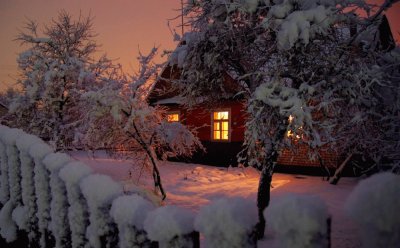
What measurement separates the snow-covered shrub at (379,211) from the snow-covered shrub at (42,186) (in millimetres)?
2492

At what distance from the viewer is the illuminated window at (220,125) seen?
16.9 metres

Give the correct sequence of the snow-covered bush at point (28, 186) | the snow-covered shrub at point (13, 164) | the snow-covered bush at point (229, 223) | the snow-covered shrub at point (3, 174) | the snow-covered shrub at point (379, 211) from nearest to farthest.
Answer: the snow-covered shrub at point (379, 211)
the snow-covered bush at point (229, 223)
the snow-covered bush at point (28, 186)
the snow-covered shrub at point (13, 164)
the snow-covered shrub at point (3, 174)

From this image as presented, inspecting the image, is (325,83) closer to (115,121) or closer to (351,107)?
(351,107)

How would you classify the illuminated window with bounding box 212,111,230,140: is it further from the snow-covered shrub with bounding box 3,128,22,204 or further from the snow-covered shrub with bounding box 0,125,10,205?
the snow-covered shrub with bounding box 3,128,22,204

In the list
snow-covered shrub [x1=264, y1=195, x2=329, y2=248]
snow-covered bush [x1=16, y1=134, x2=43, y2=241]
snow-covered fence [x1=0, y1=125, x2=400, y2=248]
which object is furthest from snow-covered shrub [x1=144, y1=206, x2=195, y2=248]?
snow-covered bush [x1=16, y1=134, x2=43, y2=241]

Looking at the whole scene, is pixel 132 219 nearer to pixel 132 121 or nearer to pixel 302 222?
pixel 302 222

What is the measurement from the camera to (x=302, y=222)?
101 cm

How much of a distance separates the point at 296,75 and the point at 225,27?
2244mm

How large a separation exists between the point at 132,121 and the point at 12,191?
547cm

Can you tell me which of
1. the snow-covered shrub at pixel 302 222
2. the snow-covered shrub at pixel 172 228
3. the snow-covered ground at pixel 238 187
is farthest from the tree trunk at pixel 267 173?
the snow-covered shrub at pixel 302 222

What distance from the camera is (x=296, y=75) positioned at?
6340 mm

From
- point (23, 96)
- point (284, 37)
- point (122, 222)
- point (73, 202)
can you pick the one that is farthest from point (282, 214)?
Result: point (23, 96)

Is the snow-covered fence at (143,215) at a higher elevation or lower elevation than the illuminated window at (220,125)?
lower

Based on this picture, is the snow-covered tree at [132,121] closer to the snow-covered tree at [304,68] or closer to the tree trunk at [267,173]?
the snow-covered tree at [304,68]
